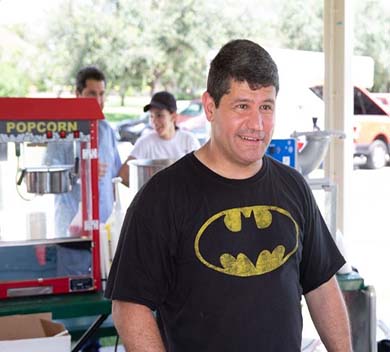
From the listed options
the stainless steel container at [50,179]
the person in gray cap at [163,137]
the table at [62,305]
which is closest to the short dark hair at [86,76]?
the person in gray cap at [163,137]

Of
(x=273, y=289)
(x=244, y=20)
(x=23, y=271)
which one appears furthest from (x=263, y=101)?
(x=244, y=20)

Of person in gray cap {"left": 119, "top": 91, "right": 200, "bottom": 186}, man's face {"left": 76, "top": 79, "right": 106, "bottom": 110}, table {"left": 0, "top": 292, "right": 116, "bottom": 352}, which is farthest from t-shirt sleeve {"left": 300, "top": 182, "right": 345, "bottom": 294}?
person in gray cap {"left": 119, "top": 91, "right": 200, "bottom": 186}

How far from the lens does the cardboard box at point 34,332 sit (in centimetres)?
216

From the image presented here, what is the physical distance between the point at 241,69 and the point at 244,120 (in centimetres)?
12

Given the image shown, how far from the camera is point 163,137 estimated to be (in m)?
4.20

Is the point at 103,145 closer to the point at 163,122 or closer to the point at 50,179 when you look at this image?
the point at 163,122

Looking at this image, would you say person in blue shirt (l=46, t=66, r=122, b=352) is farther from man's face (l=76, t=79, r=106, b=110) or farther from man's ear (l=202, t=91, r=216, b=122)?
man's ear (l=202, t=91, r=216, b=122)

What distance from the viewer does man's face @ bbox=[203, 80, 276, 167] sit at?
1.55 meters

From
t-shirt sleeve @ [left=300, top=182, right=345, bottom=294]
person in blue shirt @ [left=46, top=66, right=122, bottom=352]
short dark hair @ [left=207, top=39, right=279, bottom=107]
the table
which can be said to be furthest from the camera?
person in blue shirt @ [left=46, top=66, right=122, bottom=352]

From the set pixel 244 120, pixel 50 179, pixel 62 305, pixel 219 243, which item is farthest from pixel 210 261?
pixel 50 179

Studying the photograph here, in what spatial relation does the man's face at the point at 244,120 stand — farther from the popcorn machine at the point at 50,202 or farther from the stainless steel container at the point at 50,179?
the stainless steel container at the point at 50,179

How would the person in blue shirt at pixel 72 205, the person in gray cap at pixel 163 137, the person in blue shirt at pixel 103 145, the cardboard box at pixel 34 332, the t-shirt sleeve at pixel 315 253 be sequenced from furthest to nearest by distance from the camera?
the person in gray cap at pixel 163 137
the person in blue shirt at pixel 103 145
the person in blue shirt at pixel 72 205
the cardboard box at pixel 34 332
the t-shirt sleeve at pixel 315 253

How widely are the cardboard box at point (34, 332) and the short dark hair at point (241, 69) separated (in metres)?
1.04

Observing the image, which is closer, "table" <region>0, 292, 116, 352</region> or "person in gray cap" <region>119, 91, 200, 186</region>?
"table" <region>0, 292, 116, 352</region>
